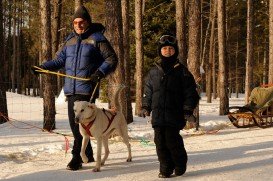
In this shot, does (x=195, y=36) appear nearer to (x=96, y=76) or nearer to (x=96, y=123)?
(x=96, y=76)

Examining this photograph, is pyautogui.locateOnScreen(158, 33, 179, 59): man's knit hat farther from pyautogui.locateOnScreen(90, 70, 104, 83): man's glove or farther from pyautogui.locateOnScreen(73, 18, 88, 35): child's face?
pyautogui.locateOnScreen(73, 18, 88, 35): child's face

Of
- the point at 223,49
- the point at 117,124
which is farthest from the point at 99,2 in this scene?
the point at 117,124

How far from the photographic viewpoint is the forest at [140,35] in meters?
12.4

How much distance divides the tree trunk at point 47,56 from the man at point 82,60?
5833mm

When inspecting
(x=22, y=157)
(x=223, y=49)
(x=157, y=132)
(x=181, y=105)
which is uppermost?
(x=223, y=49)

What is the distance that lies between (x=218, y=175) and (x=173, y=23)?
2061cm

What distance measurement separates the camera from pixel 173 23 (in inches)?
1013

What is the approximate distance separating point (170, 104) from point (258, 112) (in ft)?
25.1

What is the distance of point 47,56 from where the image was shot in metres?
12.3

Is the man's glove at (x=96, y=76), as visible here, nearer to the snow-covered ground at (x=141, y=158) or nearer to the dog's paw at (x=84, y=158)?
the dog's paw at (x=84, y=158)

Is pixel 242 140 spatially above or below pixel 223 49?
below

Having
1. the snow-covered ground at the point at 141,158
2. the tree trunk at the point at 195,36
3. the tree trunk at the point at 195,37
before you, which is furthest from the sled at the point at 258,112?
the tree trunk at the point at 195,36

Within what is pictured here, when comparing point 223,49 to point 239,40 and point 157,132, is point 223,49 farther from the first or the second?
point 239,40

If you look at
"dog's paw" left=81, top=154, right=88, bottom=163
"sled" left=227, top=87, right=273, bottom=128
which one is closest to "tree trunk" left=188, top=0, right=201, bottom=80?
"sled" left=227, top=87, right=273, bottom=128
